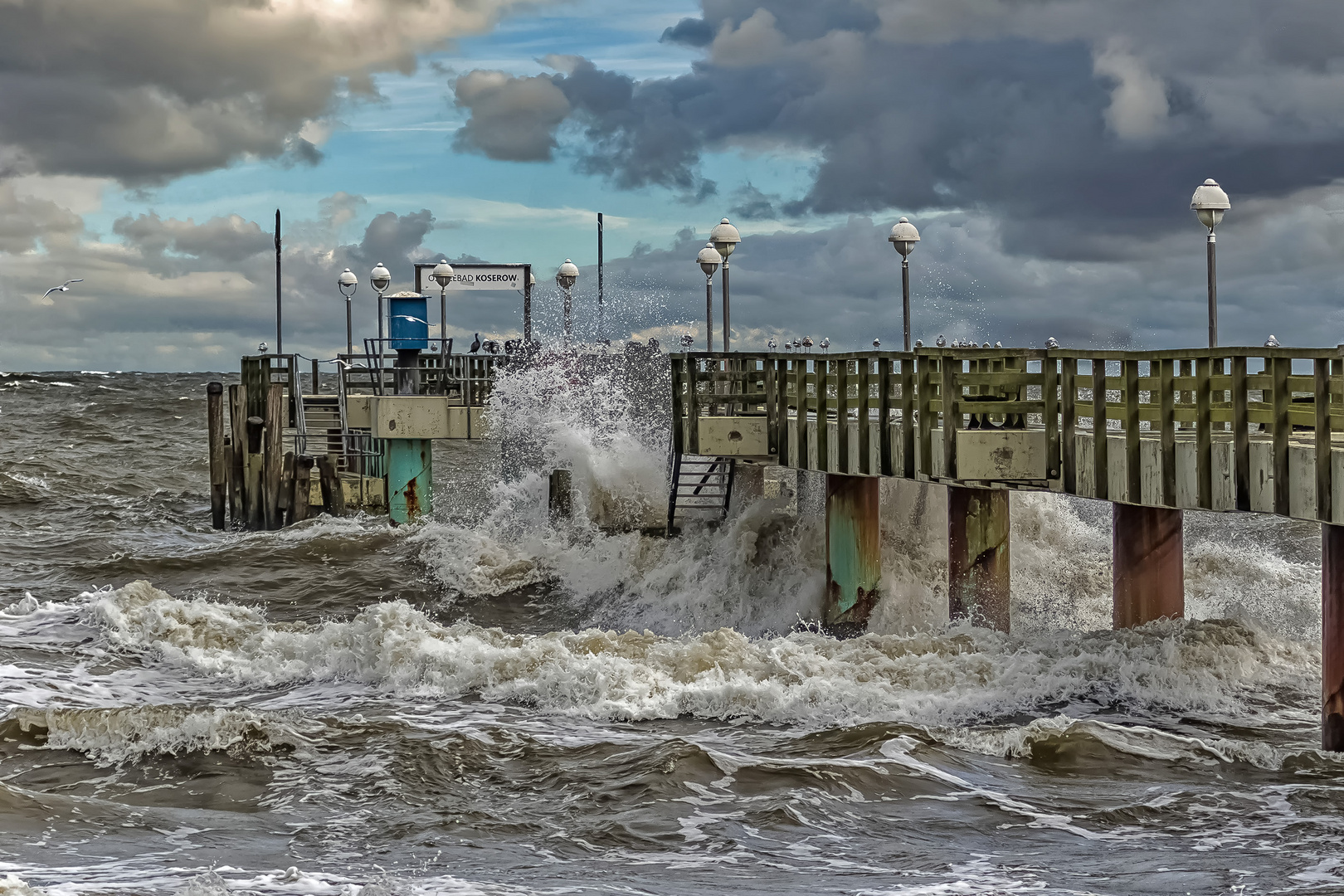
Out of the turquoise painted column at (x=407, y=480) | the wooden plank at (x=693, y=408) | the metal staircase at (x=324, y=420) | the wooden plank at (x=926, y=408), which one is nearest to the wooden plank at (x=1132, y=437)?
the wooden plank at (x=926, y=408)

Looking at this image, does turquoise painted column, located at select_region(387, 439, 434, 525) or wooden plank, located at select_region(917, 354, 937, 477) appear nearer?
wooden plank, located at select_region(917, 354, 937, 477)

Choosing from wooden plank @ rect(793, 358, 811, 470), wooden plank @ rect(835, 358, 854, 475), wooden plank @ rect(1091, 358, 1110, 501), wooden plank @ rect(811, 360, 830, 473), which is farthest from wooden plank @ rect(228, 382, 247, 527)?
wooden plank @ rect(1091, 358, 1110, 501)

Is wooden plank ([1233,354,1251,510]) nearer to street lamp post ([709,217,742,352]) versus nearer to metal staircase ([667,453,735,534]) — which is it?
metal staircase ([667,453,735,534])

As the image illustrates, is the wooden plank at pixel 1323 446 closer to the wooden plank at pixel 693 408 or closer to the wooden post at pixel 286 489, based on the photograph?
the wooden plank at pixel 693 408

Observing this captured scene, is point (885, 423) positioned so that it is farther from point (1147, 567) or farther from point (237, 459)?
point (237, 459)

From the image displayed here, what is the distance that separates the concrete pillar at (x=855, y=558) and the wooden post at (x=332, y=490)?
45.5ft

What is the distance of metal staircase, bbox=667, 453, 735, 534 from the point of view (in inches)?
861

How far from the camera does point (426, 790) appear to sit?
1040 centimetres

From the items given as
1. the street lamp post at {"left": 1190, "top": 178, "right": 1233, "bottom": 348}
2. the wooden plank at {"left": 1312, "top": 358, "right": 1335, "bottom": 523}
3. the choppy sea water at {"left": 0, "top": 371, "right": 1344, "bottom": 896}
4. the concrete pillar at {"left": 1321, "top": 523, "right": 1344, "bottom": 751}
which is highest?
the street lamp post at {"left": 1190, "top": 178, "right": 1233, "bottom": 348}

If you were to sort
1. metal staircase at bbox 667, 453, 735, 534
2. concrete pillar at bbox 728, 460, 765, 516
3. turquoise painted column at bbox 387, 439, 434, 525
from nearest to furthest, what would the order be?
metal staircase at bbox 667, 453, 735, 534 → concrete pillar at bbox 728, 460, 765, 516 → turquoise painted column at bbox 387, 439, 434, 525

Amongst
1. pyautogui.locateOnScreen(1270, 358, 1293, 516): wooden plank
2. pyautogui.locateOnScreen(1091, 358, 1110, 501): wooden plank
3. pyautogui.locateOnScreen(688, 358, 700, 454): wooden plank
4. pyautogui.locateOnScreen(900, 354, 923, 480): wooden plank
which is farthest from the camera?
pyautogui.locateOnScreen(688, 358, 700, 454): wooden plank

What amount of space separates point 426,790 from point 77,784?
2631mm

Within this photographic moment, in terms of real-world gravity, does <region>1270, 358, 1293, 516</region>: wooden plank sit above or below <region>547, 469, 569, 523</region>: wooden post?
above

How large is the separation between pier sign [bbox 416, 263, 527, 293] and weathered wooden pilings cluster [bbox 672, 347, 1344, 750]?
51.1 feet
